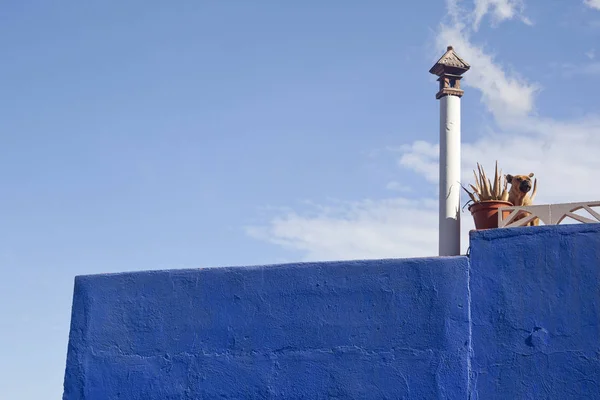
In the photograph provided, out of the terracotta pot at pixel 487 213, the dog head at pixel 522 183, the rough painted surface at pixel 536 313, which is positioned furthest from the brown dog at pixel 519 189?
the rough painted surface at pixel 536 313

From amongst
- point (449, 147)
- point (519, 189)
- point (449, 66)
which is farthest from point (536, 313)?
point (449, 66)

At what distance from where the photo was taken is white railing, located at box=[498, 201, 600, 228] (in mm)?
6480

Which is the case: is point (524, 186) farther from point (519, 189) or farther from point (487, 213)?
point (487, 213)

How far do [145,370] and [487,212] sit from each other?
10.4ft

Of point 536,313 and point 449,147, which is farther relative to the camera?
point 449,147

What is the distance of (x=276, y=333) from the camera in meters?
6.58

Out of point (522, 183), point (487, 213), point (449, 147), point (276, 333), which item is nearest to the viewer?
point (276, 333)

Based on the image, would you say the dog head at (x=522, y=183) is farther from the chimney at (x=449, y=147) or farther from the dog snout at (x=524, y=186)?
the chimney at (x=449, y=147)

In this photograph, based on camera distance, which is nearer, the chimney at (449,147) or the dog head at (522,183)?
the dog head at (522,183)

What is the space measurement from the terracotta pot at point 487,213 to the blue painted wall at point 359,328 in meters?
1.03

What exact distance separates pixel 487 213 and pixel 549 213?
82 cm

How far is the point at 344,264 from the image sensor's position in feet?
21.5

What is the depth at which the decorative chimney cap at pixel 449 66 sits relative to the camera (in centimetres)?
838

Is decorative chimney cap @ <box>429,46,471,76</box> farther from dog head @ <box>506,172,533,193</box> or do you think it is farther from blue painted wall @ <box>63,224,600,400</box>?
blue painted wall @ <box>63,224,600,400</box>
